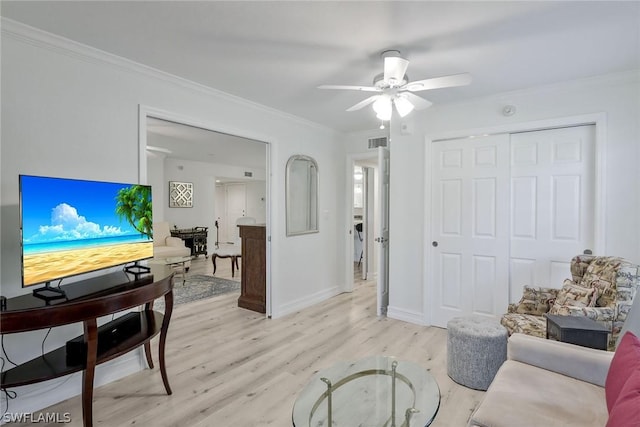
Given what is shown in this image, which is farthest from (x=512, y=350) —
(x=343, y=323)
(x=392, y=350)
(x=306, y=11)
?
(x=306, y=11)

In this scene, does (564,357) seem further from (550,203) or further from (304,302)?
(304,302)

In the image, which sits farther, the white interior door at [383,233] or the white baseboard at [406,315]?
the white interior door at [383,233]

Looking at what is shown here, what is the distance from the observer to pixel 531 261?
3164mm

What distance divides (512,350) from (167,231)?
20.5 feet

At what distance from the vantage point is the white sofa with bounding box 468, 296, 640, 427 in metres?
1.34

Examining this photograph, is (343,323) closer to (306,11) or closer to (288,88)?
(288,88)

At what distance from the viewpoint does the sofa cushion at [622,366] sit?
48.6 inches

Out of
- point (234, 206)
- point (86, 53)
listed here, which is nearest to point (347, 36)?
point (86, 53)

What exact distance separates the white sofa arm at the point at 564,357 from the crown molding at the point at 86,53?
10.5ft

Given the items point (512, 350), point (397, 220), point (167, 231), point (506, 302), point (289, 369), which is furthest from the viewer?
point (167, 231)

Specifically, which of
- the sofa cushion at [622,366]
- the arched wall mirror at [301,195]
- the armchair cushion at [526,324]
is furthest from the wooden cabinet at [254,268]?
the sofa cushion at [622,366]

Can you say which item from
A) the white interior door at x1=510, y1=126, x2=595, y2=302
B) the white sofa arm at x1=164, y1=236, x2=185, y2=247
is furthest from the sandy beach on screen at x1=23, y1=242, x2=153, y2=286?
the white sofa arm at x1=164, y1=236, x2=185, y2=247

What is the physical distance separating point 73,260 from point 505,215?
3.68 m

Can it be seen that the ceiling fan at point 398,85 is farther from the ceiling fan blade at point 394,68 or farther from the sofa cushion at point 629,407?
the sofa cushion at point 629,407
